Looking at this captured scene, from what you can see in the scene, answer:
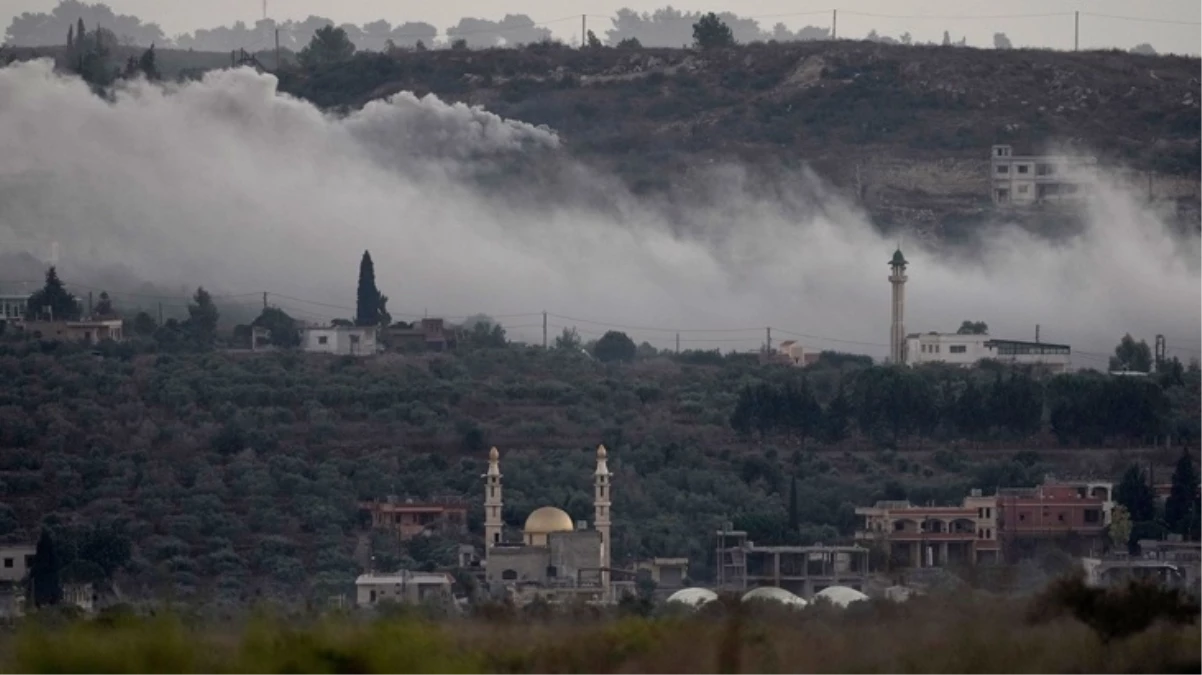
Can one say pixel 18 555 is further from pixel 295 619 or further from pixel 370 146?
pixel 370 146

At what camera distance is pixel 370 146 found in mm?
79250

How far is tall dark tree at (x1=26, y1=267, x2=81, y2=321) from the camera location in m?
60.8

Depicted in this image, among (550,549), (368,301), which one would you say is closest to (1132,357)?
(368,301)

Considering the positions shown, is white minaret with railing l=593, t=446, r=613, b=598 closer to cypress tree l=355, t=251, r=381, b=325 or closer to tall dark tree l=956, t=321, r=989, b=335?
cypress tree l=355, t=251, r=381, b=325

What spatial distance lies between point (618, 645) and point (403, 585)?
16.8 m

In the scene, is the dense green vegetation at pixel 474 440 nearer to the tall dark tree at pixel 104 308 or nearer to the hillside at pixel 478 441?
the hillside at pixel 478 441

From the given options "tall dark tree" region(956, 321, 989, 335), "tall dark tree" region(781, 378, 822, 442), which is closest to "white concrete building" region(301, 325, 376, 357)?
"tall dark tree" region(781, 378, 822, 442)

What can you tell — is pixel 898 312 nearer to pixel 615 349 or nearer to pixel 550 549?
pixel 615 349

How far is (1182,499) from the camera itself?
44.0 metres

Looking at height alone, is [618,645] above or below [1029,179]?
below

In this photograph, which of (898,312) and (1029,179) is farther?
(1029,179)

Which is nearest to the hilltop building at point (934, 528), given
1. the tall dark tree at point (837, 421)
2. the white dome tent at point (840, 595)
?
the tall dark tree at point (837, 421)

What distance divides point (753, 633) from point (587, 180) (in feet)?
205

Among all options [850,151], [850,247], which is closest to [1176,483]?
[850,247]
